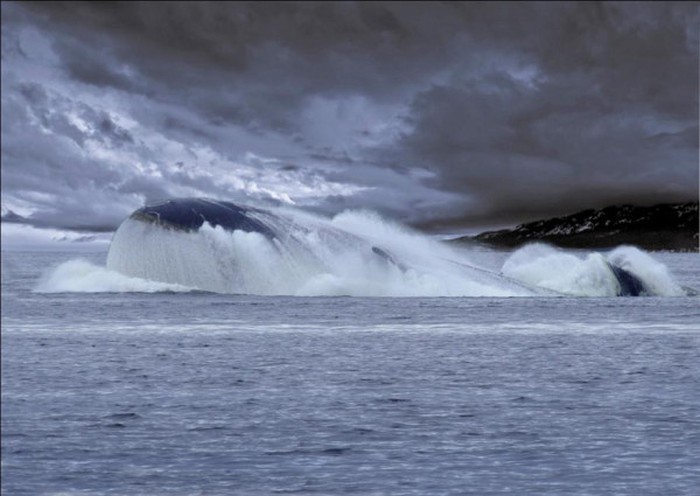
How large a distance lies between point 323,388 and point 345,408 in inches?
154

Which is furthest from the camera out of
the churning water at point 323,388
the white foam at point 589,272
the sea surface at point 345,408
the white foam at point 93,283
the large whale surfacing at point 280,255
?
the white foam at point 589,272

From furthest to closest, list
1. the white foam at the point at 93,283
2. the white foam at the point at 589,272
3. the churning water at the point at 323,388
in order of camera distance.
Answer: the white foam at the point at 589,272 < the white foam at the point at 93,283 < the churning water at the point at 323,388

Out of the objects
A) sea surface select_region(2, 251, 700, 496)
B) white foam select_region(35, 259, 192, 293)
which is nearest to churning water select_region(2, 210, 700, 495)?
sea surface select_region(2, 251, 700, 496)

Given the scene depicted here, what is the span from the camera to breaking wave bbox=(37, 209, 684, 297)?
63969 millimetres

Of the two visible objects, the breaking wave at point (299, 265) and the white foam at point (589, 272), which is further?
the white foam at point (589, 272)

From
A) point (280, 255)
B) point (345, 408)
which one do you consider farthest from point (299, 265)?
point (345, 408)

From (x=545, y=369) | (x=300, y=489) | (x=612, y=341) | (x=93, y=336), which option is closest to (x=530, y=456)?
(x=300, y=489)

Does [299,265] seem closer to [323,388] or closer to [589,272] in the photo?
[589,272]

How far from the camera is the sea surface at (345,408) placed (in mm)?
15406

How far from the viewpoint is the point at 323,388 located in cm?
2738

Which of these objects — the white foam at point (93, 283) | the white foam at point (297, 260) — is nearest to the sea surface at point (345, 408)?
the white foam at point (297, 260)

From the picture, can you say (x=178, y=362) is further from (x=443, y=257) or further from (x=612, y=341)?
(x=443, y=257)

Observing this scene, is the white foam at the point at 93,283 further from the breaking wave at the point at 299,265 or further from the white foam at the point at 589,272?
the white foam at the point at 589,272

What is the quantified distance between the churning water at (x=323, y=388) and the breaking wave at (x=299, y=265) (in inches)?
10.1
